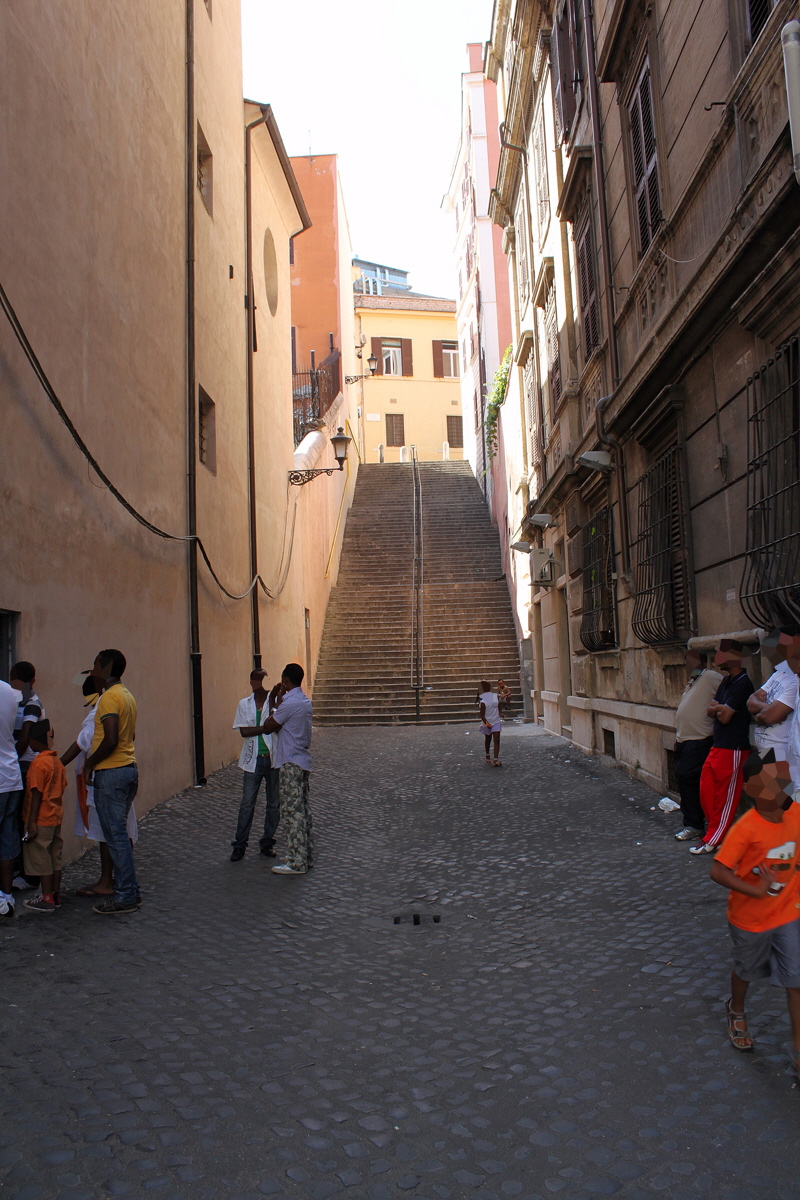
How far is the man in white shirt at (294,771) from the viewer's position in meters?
6.92

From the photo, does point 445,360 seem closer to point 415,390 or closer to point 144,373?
point 415,390

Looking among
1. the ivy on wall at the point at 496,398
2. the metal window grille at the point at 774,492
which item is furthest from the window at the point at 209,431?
the ivy on wall at the point at 496,398

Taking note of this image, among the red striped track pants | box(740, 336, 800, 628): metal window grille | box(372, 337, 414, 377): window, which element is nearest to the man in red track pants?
the red striped track pants

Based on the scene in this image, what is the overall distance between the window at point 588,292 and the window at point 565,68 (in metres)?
1.74

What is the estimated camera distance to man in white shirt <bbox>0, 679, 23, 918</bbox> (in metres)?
5.60

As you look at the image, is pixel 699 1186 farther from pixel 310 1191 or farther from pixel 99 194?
pixel 99 194

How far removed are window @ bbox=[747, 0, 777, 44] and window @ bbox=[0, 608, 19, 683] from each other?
21.1 feet

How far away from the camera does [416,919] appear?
5.63 metres

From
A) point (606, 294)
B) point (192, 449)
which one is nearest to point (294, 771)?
point (192, 449)

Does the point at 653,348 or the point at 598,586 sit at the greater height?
the point at 653,348

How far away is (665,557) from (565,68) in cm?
789

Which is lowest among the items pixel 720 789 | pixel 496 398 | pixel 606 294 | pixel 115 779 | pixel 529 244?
pixel 720 789

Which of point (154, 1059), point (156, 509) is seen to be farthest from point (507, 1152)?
point (156, 509)

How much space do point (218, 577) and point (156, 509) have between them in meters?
2.88
